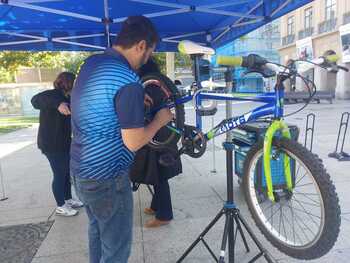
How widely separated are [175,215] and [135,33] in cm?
254

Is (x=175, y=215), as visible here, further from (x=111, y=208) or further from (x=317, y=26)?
(x=317, y=26)

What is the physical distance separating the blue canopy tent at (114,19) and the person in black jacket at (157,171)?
1.72m

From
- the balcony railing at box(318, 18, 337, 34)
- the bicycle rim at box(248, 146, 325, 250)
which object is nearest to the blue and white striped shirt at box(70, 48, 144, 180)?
the bicycle rim at box(248, 146, 325, 250)

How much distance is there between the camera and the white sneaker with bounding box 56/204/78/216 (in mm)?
3898

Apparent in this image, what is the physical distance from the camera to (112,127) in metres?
1.76

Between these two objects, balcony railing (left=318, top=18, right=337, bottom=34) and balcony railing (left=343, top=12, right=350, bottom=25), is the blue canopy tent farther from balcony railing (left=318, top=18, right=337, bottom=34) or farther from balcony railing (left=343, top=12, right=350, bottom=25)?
balcony railing (left=318, top=18, right=337, bottom=34)

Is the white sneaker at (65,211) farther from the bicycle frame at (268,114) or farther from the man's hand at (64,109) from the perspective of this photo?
the bicycle frame at (268,114)

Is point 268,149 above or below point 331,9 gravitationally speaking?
below

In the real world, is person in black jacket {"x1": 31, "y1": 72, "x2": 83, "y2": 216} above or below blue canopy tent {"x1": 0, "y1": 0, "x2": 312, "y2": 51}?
below

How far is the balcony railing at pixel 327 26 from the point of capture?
26.0 meters

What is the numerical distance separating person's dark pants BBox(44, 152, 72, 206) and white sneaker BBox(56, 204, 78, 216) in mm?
51

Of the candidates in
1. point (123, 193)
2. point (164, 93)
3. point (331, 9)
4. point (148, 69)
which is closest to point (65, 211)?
point (148, 69)

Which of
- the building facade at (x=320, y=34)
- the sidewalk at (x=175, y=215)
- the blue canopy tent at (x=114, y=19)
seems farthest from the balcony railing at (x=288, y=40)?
the blue canopy tent at (x=114, y=19)

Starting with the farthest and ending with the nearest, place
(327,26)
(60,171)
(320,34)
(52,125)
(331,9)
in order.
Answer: (320,34)
(327,26)
(331,9)
(60,171)
(52,125)
